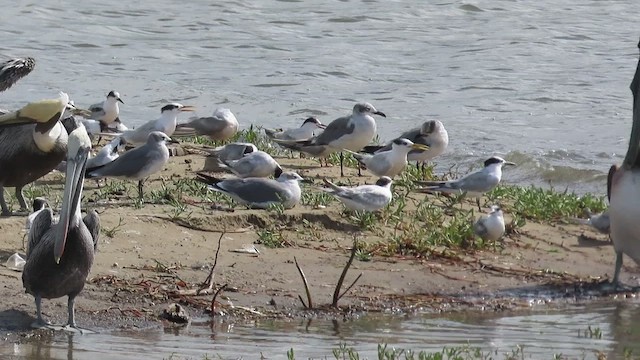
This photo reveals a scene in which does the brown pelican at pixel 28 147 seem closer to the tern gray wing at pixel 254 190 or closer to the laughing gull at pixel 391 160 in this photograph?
the tern gray wing at pixel 254 190

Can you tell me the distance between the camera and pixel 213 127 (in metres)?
13.8

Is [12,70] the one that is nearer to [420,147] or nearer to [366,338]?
[420,147]

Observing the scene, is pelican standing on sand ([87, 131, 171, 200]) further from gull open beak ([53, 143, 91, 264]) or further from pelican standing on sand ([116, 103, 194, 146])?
gull open beak ([53, 143, 91, 264])

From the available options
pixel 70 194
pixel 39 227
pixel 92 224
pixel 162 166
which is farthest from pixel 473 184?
pixel 70 194

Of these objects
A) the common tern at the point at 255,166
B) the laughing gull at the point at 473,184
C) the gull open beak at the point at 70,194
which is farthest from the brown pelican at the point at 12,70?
the gull open beak at the point at 70,194

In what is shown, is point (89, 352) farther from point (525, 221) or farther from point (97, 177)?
point (525, 221)

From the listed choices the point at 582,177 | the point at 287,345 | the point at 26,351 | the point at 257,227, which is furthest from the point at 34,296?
the point at 582,177

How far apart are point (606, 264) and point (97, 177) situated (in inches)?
159

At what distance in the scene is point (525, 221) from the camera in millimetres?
10477

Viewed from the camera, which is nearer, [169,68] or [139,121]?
[139,121]

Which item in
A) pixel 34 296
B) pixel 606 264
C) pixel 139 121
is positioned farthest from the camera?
pixel 139 121

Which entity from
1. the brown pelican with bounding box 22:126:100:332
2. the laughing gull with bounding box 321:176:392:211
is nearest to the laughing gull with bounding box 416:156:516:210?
the laughing gull with bounding box 321:176:392:211

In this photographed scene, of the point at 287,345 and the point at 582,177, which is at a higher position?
the point at 287,345

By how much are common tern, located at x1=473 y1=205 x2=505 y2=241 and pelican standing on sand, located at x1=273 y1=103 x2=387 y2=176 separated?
2992mm
